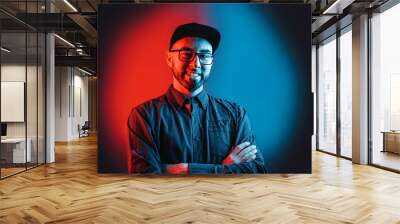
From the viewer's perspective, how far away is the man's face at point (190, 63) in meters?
6.70

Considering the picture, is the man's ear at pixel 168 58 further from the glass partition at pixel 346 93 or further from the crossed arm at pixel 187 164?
the glass partition at pixel 346 93

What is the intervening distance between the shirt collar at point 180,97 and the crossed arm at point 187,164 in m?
0.65

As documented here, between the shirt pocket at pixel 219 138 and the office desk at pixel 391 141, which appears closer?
the shirt pocket at pixel 219 138

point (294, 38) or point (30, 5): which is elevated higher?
point (30, 5)

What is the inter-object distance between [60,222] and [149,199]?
53.4 inches

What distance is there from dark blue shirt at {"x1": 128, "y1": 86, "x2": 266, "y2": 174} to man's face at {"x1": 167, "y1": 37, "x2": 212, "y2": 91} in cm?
24

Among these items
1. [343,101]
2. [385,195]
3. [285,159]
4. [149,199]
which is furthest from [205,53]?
[343,101]

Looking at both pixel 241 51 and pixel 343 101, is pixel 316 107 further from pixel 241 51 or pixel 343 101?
pixel 241 51

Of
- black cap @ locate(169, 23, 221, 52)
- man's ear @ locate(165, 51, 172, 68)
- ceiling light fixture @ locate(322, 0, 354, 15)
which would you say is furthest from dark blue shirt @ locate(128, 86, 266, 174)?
ceiling light fixture @ locate(322, 0, 354, 15)

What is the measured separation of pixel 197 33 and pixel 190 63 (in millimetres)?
571

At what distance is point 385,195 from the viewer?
5.28 meters

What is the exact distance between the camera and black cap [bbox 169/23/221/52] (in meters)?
6.78

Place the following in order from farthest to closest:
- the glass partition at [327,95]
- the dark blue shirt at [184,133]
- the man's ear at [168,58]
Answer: the glass partition at [327,95], the man's ear at [168,58], the dark blue shirt at [184,133]

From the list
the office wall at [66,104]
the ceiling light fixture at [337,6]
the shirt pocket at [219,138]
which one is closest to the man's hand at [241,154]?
the shirt pocket at [219,138]
